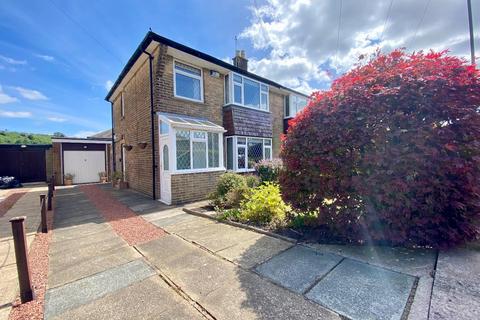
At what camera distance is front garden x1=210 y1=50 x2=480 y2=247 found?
3004mm

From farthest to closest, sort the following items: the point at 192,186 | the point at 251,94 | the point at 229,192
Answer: the point at 251,94 < the point at 192,186 < the point at 229,192

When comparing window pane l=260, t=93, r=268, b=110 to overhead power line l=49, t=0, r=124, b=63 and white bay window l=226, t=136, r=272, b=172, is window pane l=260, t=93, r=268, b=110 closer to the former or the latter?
white bay window l=226, t=136, r=272, b=172

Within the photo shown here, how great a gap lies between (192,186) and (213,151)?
1775 millimetres

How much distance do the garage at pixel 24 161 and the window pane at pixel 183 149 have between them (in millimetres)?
14226

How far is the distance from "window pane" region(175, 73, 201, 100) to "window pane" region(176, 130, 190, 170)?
6.75 feet

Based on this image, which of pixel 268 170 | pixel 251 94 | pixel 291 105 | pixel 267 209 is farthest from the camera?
pixel 291 105

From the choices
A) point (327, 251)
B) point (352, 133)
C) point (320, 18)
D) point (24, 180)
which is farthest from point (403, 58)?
point (24, 180)

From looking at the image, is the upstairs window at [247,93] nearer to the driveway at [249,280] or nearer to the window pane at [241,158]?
the window pane at [241,158]

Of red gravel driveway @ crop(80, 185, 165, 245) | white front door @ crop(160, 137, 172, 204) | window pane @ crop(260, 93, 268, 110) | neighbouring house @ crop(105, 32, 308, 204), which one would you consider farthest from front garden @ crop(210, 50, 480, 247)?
window pane @ crop(260, 93, 268, 110)

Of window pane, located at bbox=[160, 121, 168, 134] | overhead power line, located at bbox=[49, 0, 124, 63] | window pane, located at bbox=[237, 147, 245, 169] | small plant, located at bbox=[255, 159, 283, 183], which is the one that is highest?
overhead power line, located at bbox=[49, 0, 124, 63]

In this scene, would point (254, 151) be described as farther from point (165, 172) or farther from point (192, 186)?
point (165, 172)

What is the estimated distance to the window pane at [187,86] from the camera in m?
8.83

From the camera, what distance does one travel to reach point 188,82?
9188 millimetres

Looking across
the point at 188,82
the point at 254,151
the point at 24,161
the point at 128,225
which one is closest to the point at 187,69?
the point at 188,82
